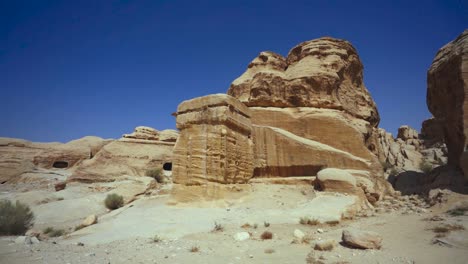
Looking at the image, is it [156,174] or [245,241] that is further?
[156,174]

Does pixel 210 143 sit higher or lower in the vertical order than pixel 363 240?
higher

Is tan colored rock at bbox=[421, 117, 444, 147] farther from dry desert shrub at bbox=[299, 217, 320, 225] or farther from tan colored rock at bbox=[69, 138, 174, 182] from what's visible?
dry desert shrub at bbox=[299, 217, 320, 225]

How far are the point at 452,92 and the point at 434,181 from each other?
157 inches

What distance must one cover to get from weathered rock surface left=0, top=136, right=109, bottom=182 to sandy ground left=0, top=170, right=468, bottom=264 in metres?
18.7

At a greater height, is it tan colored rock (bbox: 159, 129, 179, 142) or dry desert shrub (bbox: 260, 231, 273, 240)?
tan colored rock (bbox: 159, 129, 179, 142)

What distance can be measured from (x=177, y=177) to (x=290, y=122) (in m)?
6.59

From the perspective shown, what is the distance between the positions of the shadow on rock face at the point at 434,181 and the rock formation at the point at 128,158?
1839 cm

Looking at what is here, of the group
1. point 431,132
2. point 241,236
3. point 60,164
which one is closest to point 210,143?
point 241,236

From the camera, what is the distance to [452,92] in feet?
42.2

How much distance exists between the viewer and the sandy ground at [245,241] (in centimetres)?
Answer: 545

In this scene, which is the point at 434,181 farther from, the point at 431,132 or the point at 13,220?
the point at 431,132

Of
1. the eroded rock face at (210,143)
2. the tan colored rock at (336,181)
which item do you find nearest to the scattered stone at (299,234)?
the eroded rock face at (210,143)

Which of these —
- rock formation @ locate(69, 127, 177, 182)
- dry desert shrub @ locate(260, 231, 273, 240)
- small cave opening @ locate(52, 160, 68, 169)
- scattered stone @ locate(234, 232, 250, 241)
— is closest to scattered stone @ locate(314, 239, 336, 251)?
dry desert shrub @ locate(260, 231, 273, 240)

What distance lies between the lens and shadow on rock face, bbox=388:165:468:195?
1133cm
